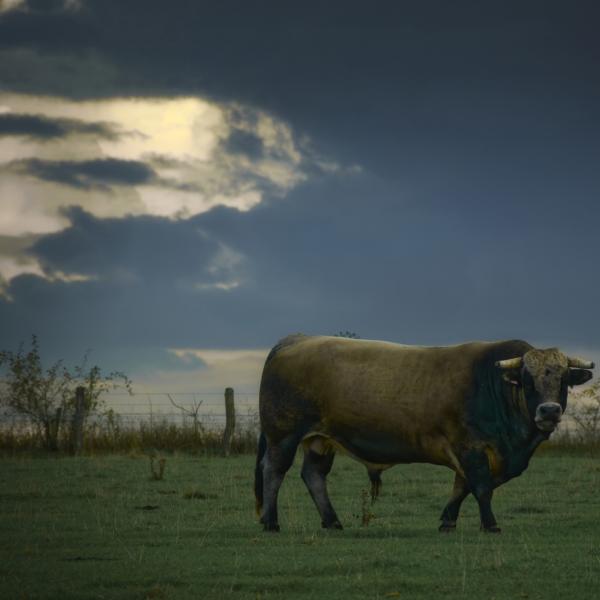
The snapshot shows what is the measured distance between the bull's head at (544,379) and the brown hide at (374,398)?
601 millimetres

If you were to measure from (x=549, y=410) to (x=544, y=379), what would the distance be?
1.31ft

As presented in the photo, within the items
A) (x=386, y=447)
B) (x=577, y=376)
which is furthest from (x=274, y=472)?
(x=577, y=376)

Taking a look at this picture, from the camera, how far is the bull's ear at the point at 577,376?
1277 centimetres

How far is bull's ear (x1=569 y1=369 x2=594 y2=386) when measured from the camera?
12766mm

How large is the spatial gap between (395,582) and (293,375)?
14.1ft

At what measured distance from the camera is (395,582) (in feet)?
31.9

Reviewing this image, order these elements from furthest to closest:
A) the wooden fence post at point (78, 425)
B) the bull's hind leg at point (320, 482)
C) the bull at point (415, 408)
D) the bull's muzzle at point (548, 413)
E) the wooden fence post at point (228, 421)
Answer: the wooden fence post at point (78, 425)
the wooden fence post at point (228, 421)
the bull's hind leg at point (320, 482)
the bull at point (415, 408)
the bull's muzzle at point (548, 413)

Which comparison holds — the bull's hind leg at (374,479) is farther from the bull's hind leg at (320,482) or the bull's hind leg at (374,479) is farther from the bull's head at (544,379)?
the bull's head at (544,379)

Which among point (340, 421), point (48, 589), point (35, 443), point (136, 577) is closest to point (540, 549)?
point (340, 421)

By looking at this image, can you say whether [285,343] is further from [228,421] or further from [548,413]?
[228,421]

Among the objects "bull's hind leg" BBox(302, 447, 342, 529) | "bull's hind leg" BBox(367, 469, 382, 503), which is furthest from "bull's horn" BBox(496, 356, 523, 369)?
"bull's hind leg" BBox(302, 447, 342, 529)

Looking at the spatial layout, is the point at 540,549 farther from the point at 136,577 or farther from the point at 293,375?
the point at 136,577

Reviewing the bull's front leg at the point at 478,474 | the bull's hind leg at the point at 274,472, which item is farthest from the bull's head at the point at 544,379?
the bull's hind leg at the point at 274,472

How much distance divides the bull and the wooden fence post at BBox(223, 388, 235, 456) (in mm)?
17254
